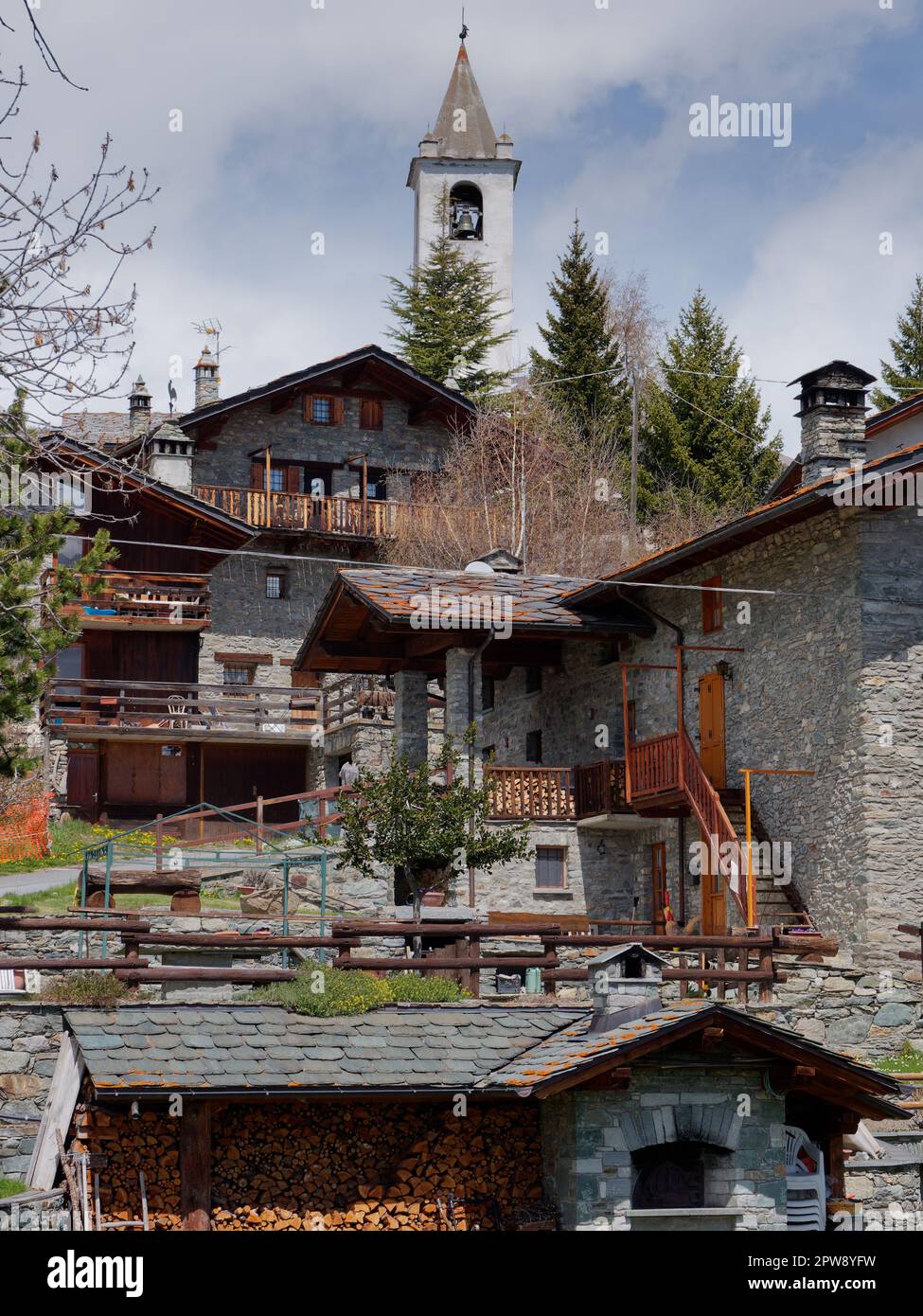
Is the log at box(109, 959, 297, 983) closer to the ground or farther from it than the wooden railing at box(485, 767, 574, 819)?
closer to the ground

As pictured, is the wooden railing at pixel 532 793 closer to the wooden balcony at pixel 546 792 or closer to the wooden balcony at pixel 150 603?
the wooden balcony at pixel 546 792

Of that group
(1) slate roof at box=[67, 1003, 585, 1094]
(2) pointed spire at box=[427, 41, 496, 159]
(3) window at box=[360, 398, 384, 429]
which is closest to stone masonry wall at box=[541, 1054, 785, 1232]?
(1) slate roof at box=[67, 1003, 585, 1094]

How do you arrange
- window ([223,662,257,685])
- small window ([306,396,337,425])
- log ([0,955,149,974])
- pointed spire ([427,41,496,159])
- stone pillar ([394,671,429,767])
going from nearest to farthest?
log ([0,955,149,974]) → stone pillar ([394,671,429,767]) → window ([223,662,257,685]) → small window ([306,396,337,425]) → pointed spire ([427,41,496,159])

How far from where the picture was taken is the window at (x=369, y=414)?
45344 millimetres

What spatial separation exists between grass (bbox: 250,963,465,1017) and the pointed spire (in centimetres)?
5022

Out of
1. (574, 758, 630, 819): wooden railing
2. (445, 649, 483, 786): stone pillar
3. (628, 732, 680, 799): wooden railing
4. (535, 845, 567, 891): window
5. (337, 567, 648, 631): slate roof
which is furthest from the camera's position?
(535, 845, 567, 891): window

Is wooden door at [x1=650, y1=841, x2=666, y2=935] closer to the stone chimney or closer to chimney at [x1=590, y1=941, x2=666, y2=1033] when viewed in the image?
chimney at [x1=590, y1=941, x2=666, y2=1033]

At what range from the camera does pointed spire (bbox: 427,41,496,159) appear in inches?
2522

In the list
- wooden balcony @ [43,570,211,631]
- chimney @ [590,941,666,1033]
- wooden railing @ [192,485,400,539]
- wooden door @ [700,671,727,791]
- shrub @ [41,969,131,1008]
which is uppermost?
wooden railing @ [192,485,400,539]

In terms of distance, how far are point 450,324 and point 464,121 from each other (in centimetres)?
1648

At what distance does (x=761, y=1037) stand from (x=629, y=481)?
35.4 m

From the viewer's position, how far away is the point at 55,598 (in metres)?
17.0
